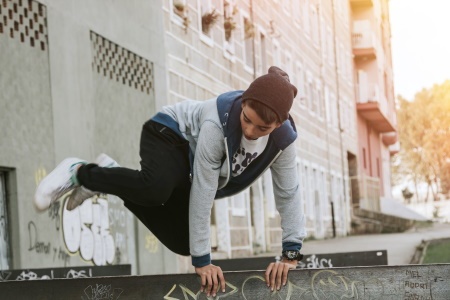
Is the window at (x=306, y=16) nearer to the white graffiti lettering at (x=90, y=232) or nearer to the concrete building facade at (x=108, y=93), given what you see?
the concrete building facade at (x=108, y=93)

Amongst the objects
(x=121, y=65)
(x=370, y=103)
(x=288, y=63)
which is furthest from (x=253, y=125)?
(x=370, y=103)

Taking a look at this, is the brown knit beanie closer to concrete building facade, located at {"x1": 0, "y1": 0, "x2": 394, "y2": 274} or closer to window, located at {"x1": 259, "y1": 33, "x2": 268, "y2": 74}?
concrete building facade, located at {"x1": 0, "y1": 0, "x2": 394, "y2": 274}

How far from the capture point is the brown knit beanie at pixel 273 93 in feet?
17.4

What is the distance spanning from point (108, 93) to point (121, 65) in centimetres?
88

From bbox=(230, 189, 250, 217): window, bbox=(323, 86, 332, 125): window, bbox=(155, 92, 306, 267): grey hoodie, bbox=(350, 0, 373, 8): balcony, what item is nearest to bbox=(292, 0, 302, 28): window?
bbox=(323, 86, 332, 125): window

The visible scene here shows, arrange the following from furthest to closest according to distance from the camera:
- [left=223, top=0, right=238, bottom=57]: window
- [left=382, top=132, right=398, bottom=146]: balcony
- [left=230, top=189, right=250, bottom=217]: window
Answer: [left=382, top=132, right=398, bottom=146]: balcony
[left=223, top=0, right=238, bottom=57]: window
[left=230, top=189, right=250, bottom=217]: window

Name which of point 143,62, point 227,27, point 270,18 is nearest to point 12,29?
point 143,62

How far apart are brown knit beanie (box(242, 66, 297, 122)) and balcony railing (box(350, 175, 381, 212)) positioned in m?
40.3

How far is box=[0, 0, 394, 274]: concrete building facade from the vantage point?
45.1ft

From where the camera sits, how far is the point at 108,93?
687 inches

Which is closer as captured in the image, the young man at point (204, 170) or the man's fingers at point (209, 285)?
the man's fingers at point (209, 285)

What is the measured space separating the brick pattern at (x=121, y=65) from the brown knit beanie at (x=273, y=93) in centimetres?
1154

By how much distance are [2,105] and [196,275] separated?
865cm

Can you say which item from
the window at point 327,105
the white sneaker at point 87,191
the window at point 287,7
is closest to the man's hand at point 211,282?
the white sneaker at point 87,191
